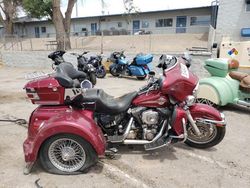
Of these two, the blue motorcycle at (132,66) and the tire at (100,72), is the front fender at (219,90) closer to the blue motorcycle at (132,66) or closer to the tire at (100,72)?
the blue motorcycle at (132,66)

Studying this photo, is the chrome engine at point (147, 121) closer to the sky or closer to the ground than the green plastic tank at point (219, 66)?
closer to the ground

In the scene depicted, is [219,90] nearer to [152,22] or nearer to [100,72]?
[100,72]

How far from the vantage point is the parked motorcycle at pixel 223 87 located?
490 centimetres

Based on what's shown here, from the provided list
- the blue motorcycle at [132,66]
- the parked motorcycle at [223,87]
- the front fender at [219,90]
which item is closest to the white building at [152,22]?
the blue motorcycle at [132,66]

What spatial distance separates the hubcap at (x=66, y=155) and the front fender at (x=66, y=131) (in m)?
0.15

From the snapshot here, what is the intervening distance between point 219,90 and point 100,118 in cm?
280

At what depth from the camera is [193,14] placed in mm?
26875

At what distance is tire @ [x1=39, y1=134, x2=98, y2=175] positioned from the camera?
9.22 feet

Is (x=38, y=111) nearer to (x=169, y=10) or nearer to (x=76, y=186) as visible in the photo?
(x=76, y=186)

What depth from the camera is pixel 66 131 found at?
Answer: 2.74m

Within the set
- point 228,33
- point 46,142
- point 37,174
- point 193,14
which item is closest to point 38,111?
point 46,142

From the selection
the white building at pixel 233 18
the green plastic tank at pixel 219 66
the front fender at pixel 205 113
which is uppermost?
the white building at pixel 233 18

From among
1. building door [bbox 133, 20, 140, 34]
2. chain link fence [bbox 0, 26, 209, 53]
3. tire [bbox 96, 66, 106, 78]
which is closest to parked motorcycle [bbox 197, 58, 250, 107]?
tire [bbox 96, 66, 106, 78]

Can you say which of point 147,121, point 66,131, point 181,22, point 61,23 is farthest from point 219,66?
point 181,22
